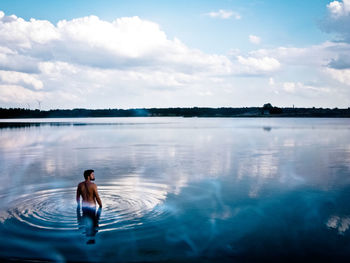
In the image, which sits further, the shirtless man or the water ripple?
the shirtless man

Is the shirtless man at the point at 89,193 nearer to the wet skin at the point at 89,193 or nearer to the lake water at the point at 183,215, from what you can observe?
the wet skin at the point at 89,193

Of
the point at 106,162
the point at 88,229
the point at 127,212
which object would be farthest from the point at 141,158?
the point at 88,229

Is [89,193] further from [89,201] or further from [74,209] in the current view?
[74,209]

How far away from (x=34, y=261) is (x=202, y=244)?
16.1 feet

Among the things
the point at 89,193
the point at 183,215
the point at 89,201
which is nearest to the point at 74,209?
the point at 89,201

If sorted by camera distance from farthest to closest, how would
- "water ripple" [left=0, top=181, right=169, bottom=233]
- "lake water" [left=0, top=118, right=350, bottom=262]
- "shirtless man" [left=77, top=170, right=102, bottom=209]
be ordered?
"shirtless man" [left=77, top=170, right=102, bottom=209]
"water ripple" [left=0, top=181, right=169, bottom=233]
"lake water" [left=0, top=118, right=350, bottom=262]

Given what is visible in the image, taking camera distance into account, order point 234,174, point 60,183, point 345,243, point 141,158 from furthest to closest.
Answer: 1. point 141,158
2. point 234,174
3. point 60,183
4. point 345,243

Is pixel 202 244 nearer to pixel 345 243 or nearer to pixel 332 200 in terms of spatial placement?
pixel 345 243

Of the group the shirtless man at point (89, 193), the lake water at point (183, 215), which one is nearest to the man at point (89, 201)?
the shirtless man at point (89, 193)

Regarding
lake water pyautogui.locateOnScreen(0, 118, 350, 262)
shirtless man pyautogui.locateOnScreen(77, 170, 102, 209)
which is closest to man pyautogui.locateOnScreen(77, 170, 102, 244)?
shirtless man pyautogui.locateOnScreen(77, 170, 102, 209)

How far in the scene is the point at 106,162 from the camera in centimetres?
2805

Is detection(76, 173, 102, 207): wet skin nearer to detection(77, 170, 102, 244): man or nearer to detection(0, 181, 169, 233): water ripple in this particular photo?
detection(77, 170, 102, 244): man

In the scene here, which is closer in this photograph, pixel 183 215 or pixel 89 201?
pixel 89 201

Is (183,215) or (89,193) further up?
(89,193)
